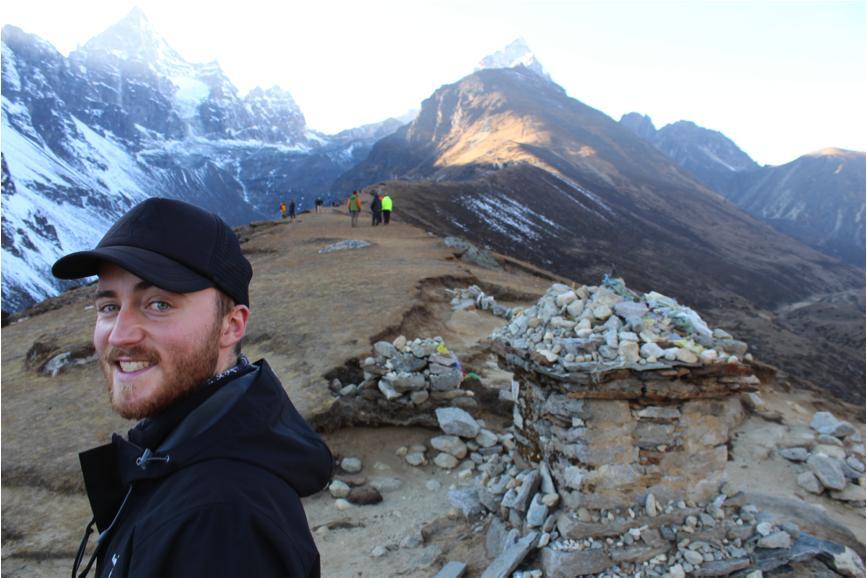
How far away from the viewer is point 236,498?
1437mm

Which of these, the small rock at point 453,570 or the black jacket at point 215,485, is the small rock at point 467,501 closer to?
the small rock at point 453,570

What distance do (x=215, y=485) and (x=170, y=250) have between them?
0.78 meters

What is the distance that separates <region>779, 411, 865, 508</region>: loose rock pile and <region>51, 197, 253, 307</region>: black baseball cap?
897 cm

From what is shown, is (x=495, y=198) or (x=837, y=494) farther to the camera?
(x=495, y=198)

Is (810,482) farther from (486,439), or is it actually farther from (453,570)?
(453,570)

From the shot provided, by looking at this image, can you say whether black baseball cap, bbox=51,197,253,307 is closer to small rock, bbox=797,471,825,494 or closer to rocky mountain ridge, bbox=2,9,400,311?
small rock, bbox=797,471,825,494

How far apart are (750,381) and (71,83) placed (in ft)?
409

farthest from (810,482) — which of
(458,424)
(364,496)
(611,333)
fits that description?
(364,496)

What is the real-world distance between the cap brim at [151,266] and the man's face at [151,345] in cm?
5

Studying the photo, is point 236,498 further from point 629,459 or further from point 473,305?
point 473,305

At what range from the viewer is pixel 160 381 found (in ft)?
5.92

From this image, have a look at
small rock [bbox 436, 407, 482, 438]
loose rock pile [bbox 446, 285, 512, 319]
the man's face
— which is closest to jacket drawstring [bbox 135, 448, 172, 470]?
the man's face

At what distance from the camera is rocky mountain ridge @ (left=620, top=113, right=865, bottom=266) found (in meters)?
104

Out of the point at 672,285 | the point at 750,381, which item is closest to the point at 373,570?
the point at 750,381
